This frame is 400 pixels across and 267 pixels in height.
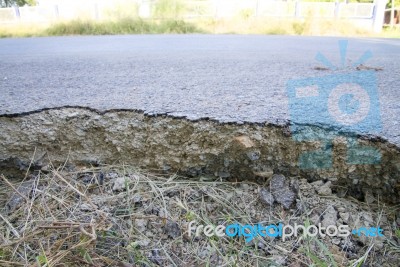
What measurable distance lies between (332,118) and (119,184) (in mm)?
922

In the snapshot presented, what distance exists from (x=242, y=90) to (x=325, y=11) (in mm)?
13213

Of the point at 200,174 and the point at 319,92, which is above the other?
the point at 319,92

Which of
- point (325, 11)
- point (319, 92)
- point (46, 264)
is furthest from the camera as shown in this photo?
point (325, 11)

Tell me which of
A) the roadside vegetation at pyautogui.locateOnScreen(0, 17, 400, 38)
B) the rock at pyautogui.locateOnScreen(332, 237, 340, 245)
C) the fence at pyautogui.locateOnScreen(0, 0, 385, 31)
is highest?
the fence at pyautogui.locateOnScreen(0, 0, 385, 31)

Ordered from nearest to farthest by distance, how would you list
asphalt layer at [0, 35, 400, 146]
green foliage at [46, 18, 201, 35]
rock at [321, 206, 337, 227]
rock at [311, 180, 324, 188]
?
rock at [321, 206, 337, 227] < rock at [311, 180, 324, 188] < asphalt layer at [0, 35, 400, 146] < green foliage at [46, 18, 201, 35]

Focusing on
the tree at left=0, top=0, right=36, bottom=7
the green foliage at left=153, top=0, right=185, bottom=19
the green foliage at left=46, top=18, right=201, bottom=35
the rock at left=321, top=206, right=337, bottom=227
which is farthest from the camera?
the tree at left=0, top=0, right=36, bottom=7

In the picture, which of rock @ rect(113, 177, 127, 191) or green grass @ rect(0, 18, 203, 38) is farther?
green grass @ rect(0, 18, 203, 38)

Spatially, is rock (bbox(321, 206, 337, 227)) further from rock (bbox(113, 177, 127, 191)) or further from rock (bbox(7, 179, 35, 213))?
rock (bbox(7, 179, 35, 213))

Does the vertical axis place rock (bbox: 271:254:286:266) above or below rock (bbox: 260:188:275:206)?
below

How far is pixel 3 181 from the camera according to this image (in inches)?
53.1

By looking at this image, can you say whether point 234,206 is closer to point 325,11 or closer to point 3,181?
point 3,181

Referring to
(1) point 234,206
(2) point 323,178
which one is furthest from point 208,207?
(2) point 323,178

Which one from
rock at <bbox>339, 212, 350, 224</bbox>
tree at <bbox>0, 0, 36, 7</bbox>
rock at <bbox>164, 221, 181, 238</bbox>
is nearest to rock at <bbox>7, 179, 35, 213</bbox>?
rock at <bbox>164, 221, 181, 238</bbox>

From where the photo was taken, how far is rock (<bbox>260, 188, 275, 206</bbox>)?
3.83 ft
